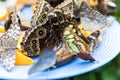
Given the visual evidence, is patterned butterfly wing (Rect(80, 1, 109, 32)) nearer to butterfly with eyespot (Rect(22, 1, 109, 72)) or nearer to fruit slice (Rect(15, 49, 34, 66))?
butterfly with eyespot (Rect(22, 1, 109, 72))

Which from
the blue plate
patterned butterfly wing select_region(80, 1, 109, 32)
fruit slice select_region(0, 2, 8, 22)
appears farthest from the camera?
fruit slice select_region(0, 2, 8, 22)

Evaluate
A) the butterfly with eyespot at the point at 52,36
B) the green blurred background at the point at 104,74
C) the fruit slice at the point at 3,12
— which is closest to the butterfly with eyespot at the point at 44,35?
the butterfly with eyespot at the point at 52,36

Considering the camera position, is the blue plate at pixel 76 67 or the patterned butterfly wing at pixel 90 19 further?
the patterned butterfly wing at pixel 90 19

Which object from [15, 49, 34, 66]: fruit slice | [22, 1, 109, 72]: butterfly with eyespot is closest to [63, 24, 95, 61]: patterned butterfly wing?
[22, 1, 109, 72]: butterfly with eyespot

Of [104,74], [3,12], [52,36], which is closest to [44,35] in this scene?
[52,36]

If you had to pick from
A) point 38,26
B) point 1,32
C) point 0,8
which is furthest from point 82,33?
point 0,8

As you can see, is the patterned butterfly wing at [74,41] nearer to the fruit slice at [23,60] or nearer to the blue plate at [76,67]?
the blue plate at [76,67]

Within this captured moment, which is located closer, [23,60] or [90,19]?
[23,60]

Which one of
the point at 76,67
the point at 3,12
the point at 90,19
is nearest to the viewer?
the point at 76,67

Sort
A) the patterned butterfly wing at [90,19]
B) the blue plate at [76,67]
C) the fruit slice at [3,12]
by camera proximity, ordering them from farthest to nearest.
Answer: the fruit slice at [3,12] → the patterned butterfly wing at [90,19] → the blue plate at [76,67]

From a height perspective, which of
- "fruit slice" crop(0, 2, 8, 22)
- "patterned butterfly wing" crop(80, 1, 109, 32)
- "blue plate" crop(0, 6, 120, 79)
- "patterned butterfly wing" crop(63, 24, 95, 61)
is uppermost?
"fruit slice" crop(0, 2, 8, 22)

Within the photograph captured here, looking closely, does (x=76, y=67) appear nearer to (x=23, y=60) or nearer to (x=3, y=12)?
(x=23, y=60)
